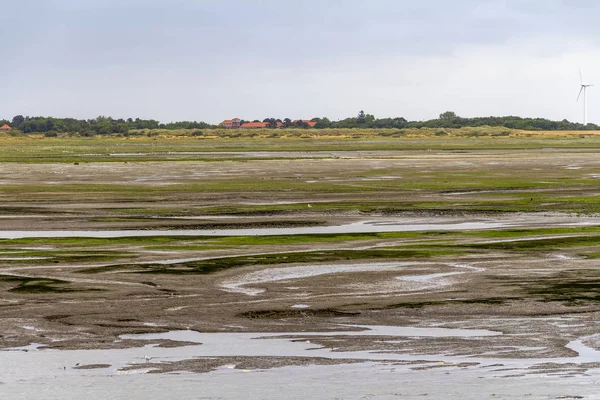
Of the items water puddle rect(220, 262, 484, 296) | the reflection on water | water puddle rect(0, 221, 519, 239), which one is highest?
the reflection on water

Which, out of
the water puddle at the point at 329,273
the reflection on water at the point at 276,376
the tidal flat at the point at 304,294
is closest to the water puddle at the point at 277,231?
the tidal flat at the point at 304,294

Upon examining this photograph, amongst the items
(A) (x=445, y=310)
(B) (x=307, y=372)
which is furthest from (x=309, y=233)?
(B) (x=307, y=372)

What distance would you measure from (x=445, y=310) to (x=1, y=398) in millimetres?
7956

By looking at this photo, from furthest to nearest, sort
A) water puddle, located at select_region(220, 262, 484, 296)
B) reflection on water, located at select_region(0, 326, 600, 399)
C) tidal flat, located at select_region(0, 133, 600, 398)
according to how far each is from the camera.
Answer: water puddle, located at select_region(220, 262, 484, 296) → tidal flat, located at select_region(0, 133, 600, 398) → reflection on water, located at select_region(0, 326, 600, 399)

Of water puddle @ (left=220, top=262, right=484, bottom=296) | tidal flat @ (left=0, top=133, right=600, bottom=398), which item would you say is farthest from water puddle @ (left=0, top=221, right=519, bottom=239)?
water puddle @ (left=220, top=262, right=484, bottom=296)

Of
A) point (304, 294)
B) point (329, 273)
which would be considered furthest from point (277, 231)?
point (304, 294)

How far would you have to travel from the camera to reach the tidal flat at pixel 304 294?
45.3 feet

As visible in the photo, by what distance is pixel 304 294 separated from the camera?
19.8 meters

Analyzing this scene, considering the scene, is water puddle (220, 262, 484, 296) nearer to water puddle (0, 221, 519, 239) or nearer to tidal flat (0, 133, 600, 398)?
tidal flat (0, 133, 600, 398)

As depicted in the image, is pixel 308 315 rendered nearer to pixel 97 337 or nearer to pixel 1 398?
pixel 97 337

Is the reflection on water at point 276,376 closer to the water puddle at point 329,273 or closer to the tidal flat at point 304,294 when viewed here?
the tidal flat at point 304,294

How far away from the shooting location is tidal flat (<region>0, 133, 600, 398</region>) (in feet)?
45.3

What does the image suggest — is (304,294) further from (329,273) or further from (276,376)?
(276,376)

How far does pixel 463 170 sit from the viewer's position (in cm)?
6819
